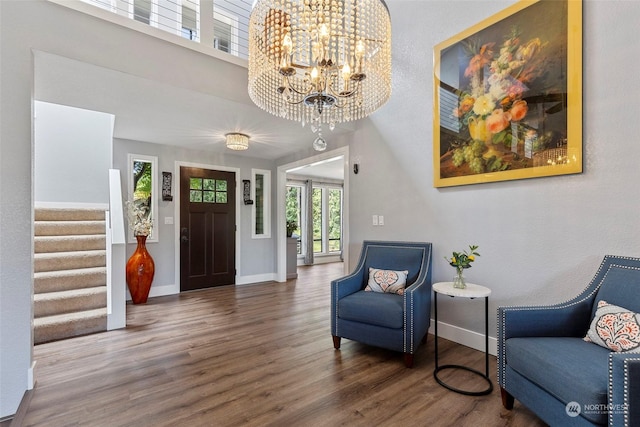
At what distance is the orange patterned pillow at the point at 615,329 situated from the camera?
1515 millimetres

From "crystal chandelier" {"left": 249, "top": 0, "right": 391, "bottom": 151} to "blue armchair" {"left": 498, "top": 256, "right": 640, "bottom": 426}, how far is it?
76.5 inches

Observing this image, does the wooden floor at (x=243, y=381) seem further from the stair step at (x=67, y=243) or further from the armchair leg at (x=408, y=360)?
the stair step at (x=67, y=243)

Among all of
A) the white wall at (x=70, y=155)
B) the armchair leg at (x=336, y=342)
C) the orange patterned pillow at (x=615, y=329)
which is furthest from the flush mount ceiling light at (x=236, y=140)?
the orange patterned pillow at (x=615, y=329)

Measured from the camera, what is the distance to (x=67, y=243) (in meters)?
3.82

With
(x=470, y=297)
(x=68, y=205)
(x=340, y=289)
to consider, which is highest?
(x=68, y=205)

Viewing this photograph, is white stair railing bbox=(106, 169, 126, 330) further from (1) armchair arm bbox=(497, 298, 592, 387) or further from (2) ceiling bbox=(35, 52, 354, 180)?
(1) armchair arm bbox=(497, 298, 592, 387)

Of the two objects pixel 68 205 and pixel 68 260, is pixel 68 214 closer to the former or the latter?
pixel 68 205

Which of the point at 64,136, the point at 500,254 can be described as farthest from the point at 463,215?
the point at 64,136

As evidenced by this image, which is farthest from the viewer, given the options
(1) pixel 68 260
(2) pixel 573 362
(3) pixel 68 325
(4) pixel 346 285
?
(1) pixel 68 260

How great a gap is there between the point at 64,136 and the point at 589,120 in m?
6.62

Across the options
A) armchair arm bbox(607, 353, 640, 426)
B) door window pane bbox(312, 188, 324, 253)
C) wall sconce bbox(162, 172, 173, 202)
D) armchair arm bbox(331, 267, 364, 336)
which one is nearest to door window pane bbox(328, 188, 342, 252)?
door window pane bbox(312, 188, 324, 253)

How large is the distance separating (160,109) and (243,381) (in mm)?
2828

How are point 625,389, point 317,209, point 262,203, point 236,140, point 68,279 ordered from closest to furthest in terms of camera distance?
point 625,389
point 68,279
point 236,140
point 262,203
point 317,209

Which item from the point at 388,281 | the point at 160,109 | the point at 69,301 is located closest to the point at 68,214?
the point at 69,301
